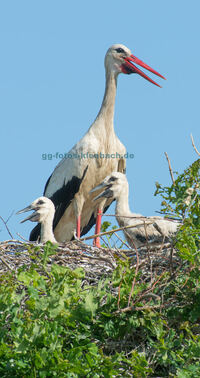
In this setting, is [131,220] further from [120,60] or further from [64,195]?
[120,60]

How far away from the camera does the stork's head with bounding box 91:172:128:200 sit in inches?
385

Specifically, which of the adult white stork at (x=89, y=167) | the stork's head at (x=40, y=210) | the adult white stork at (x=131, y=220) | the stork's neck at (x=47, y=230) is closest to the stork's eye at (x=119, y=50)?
the adult white stork at (x=89, y=167)

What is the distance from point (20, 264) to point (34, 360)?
5.41 ft

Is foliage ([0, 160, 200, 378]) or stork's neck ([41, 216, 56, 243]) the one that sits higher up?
stork's neck ([41, 216, 56, 243])

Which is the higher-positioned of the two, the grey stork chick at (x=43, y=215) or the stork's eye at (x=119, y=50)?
the stork's eye at (x=119, y=50)

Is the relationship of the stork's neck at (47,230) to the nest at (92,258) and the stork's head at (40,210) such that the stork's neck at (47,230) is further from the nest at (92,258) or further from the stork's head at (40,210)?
the nest at (92,258)

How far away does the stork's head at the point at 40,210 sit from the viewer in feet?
30.8

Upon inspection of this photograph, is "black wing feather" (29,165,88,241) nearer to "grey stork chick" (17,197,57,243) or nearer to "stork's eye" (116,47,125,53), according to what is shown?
"grey stork chick" (17,197,57,243)

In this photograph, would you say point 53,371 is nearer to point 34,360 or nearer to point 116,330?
point 34,360

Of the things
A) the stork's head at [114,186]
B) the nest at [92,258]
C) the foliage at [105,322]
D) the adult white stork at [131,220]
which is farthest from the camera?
the stork's head at [114,186]

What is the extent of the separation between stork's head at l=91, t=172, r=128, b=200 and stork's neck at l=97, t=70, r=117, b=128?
3.49 feet

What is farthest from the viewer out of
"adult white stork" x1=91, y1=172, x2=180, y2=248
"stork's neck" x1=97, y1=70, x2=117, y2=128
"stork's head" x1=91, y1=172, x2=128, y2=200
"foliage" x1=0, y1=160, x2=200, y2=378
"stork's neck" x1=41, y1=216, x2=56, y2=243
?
"stork's neck" x1=97, y1=70, x2=117, y2=128

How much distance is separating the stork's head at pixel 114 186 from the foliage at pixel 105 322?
8.63 feet

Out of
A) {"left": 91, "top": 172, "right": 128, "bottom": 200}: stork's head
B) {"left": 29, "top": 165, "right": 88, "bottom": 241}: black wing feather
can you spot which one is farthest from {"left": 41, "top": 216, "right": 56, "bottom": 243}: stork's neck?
{"left": 29, "top": 165, "right": 88, "bottom": 241}: black wing feather
